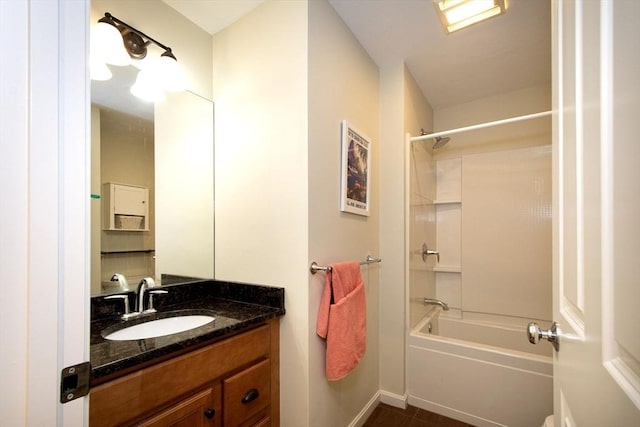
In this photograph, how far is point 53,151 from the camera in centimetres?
48

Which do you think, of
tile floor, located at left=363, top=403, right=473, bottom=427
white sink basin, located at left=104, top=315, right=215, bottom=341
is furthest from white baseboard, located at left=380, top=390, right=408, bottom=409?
white sink basin, located at left=104, top=315, right=215, bottom=341

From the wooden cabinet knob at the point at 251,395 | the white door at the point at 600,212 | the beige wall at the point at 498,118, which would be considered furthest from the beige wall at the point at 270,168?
the beige wall at the point at 498,118

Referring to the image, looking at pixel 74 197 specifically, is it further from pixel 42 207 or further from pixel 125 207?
pixel 125 207

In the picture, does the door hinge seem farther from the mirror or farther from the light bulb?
the light bulb

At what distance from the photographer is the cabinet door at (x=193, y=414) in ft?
3.01

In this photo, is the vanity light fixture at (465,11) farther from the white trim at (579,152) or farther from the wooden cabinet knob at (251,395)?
the wooden cabinet knob at (251,395)

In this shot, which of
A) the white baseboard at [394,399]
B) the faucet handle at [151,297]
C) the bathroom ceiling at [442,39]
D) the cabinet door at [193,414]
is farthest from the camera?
the white baseboard at [394,399]

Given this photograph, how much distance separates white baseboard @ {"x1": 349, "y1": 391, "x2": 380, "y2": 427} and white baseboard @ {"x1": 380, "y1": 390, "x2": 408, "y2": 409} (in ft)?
0.14

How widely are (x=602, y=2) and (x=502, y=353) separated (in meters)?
1.93

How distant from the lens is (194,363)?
1011 mm

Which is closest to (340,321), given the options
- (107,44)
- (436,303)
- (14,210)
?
(14,210)

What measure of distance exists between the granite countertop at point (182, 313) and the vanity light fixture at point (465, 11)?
1746mm

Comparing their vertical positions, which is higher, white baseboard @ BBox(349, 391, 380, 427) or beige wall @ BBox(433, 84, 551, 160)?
beige wall @ BBox(433, 84, 551, 160)

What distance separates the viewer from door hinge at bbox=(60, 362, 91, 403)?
0.49m
